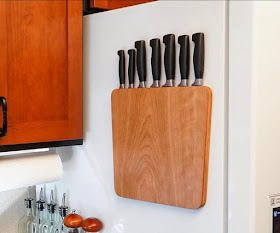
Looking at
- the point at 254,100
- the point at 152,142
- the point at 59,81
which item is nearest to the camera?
the point at 254,100

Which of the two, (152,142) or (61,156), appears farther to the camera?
(61,156)

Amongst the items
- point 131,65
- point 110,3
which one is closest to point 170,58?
point 131,65

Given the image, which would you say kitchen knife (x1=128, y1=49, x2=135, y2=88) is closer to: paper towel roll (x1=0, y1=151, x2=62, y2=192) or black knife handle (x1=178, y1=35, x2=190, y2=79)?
black knife handle (x1=178, y1=35, x2=190, y2=79)

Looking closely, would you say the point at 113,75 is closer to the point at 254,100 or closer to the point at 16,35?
the point at 16,35

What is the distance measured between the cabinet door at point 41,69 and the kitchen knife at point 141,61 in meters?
0.21

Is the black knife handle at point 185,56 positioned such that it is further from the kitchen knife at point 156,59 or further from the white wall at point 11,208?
the white wall at point 11,208

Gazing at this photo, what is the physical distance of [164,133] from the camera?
1.00 m

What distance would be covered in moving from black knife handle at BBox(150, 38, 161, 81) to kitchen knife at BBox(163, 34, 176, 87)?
1.0 inches

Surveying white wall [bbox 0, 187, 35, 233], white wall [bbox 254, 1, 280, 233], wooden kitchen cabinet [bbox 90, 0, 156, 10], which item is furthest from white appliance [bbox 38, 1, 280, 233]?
white wall [bbox 0, 187, 35, 233]

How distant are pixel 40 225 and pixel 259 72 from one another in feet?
2.76

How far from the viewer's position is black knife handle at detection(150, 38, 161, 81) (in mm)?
1016

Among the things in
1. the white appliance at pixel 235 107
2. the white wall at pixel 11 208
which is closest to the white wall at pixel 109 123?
the white appliance at pixel 235 107

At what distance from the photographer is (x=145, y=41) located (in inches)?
41.9

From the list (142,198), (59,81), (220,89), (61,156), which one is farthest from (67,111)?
(220,89)
